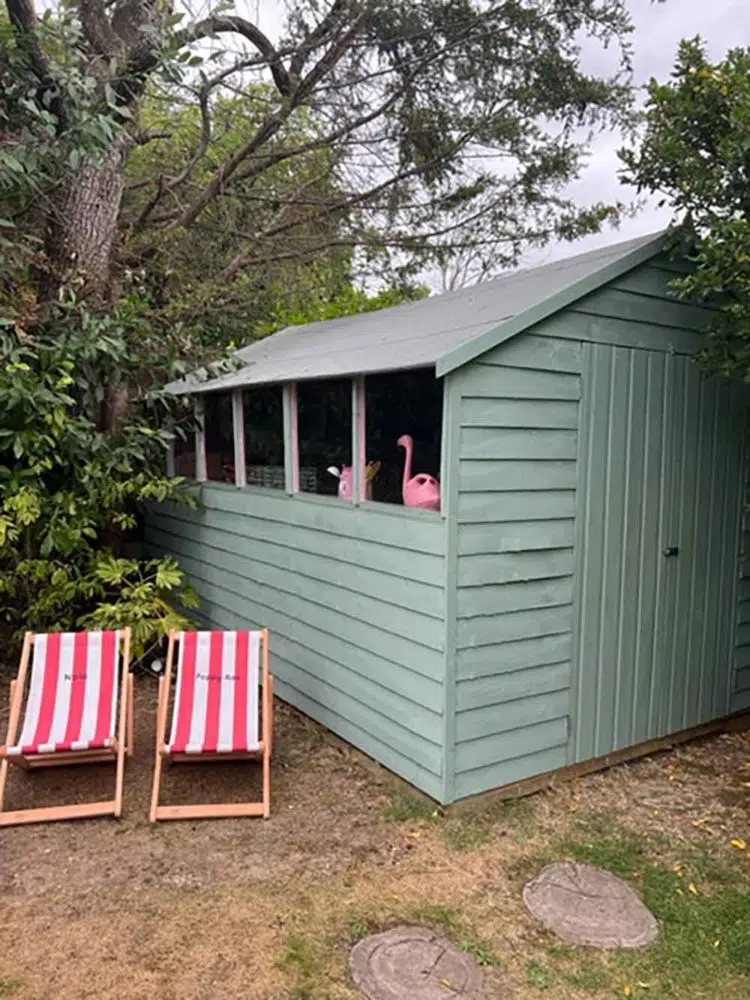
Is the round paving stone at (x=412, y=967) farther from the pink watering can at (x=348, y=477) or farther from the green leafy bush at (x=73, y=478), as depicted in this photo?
the green leafy bush at (x=73, y=478)

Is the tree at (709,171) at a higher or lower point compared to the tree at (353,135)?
lower

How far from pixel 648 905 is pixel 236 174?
712 centimetres

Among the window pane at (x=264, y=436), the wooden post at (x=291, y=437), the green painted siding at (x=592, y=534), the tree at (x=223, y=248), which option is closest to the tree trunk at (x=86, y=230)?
the tree at (x=223, y=248)

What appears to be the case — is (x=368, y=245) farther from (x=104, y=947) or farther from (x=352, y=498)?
(x=104, y=947)

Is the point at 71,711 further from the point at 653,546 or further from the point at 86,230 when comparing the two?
the point at 86,230

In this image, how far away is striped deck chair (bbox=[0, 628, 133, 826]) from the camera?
3502 millimetres

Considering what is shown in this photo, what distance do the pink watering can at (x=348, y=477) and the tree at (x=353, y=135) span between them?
2971mm

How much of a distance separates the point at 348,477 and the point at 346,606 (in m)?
0.74

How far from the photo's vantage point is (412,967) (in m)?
2.50

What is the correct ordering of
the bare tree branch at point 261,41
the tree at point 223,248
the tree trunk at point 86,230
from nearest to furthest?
the tree trunk at point 86,230, the bare tree branch at point 261,41, the tree at point 223,248

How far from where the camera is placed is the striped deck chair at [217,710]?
353 cm

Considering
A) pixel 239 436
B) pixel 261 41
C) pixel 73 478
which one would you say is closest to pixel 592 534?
pixel 239 436

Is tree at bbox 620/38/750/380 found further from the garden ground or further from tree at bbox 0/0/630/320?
tree at bbox 0/0/630/320

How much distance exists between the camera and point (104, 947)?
2592 mm
